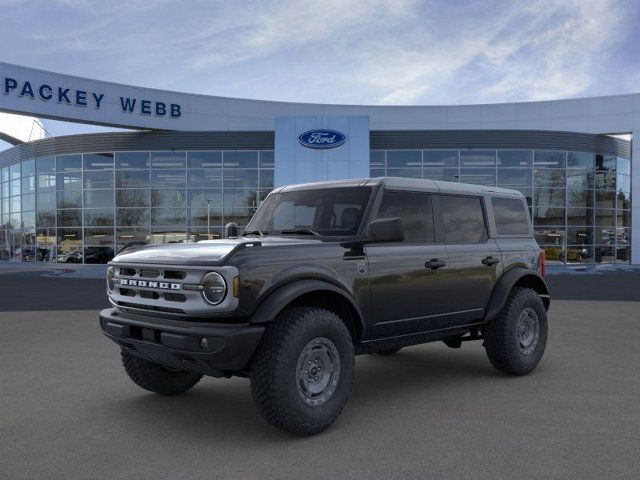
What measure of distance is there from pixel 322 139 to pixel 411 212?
1994 cm

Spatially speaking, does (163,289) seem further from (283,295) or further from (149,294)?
(283,295)

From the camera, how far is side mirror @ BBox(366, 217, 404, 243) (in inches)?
172

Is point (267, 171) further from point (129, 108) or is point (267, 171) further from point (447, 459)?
point (447, 459)

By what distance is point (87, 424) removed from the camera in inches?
175

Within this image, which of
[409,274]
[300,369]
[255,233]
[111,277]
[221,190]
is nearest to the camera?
[300,369]

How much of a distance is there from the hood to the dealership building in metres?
19.9

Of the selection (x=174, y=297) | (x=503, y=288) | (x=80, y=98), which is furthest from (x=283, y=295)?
(x=80, y=98)

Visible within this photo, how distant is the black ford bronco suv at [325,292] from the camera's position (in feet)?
12.9

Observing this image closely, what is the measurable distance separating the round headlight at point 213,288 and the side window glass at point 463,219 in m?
2.52

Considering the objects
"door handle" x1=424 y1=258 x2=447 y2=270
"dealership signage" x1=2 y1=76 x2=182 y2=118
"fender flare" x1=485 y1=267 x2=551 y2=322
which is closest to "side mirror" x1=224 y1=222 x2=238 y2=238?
"door handle" x1=424 y1=258 x2=447 y2=270

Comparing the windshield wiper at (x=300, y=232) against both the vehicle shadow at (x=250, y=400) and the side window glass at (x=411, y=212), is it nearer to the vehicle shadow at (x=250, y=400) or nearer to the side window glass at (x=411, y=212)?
the side window glass at (x=411, y=212)

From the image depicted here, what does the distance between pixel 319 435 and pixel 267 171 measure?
75.1 feet

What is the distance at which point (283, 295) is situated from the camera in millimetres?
3994

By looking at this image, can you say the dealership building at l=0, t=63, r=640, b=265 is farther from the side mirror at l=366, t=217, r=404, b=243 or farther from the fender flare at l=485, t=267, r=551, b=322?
the side mirror at l=366, t=217, r=404, b=243
